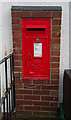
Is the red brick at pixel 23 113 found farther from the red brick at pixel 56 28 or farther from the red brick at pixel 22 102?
the red brick at pixel 56 28

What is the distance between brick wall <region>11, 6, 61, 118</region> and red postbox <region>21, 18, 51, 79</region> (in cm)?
8

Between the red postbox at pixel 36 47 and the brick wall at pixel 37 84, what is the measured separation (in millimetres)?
75

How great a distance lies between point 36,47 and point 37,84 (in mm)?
740

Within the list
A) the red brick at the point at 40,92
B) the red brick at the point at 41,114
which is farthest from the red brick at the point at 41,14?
the red brick at the point at 41,114

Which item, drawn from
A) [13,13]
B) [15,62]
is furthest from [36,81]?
[13,13]

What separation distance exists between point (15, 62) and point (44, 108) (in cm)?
111

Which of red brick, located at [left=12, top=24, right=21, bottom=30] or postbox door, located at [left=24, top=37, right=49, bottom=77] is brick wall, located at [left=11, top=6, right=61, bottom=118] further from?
postbox door, located at [left=24, top=37, right=49, bottom=77]

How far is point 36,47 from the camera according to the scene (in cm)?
320

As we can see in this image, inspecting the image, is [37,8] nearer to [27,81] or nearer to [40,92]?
[27,81]

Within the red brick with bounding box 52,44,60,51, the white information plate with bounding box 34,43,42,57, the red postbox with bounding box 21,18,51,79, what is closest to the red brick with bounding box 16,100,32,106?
the red postbox with bounding box 21,18,51,79

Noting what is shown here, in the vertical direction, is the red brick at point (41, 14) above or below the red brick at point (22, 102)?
above

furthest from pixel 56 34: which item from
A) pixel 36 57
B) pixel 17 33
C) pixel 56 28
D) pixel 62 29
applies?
pixel 17 33

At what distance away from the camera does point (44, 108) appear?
11.3 ft

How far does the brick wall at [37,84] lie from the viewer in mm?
3107
